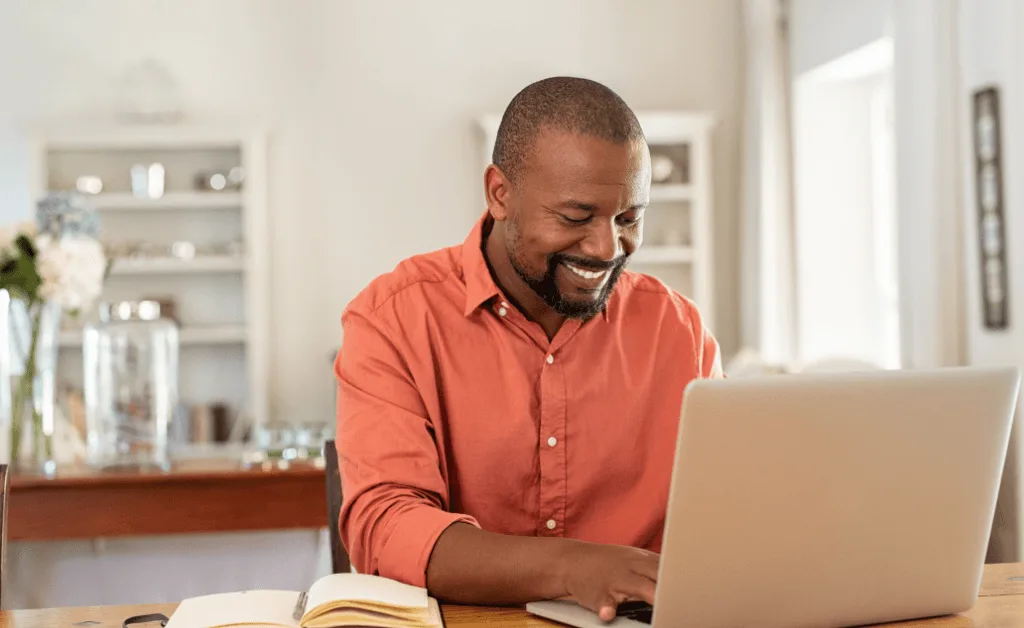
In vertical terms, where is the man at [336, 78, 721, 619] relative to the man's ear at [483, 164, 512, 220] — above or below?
below

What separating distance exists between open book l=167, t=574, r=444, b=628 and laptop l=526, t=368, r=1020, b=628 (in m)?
0.17

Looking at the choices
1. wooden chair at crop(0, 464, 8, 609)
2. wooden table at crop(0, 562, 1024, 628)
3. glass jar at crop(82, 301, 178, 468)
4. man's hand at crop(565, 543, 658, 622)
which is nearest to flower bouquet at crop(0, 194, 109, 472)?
glass jar at crop(82, 301, 178, 468)

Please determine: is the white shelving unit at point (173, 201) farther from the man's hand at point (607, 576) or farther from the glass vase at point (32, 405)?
the man's hand at point (607, 576)

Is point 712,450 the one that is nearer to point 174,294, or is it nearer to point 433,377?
point 433,377

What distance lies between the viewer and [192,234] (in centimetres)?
536

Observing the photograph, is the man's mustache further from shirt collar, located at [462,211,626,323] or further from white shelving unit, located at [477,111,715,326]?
white shelving unit, located at [477,111,715,326]

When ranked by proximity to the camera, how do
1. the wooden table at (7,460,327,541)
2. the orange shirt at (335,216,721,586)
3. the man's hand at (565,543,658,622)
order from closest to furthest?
the man's hand at (565,543,658,622), the orange shirt at (335,216,721,586), the wooden table at (7,460,327,541)

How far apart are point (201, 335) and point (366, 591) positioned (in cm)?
413

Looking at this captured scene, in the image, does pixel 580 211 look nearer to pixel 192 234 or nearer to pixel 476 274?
pixel 476 274

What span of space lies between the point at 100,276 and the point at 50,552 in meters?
0.66

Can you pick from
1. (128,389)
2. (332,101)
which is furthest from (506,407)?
(332,101)

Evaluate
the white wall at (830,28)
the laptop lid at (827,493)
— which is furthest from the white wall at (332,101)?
the laptop lid at (827,493)

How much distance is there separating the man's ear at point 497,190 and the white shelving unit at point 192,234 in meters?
3.81

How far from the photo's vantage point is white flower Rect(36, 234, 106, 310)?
8.82ft
